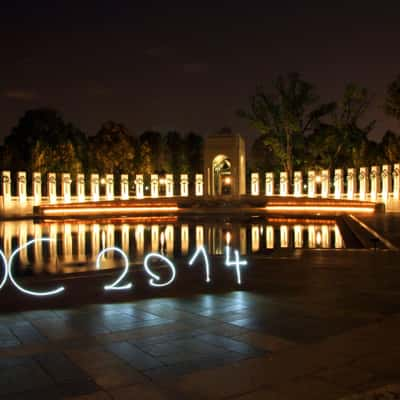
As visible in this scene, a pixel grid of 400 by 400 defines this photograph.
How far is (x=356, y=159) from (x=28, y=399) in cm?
4235

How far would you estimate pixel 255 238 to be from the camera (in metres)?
19.4

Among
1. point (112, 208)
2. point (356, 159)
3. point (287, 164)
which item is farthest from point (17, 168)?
point (356, 159)

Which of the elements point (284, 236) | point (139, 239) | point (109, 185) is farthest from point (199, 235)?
point (109, 185)

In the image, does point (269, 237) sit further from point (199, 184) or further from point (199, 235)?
point (199, 184)

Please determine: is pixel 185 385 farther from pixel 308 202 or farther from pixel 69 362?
pixel 308 202

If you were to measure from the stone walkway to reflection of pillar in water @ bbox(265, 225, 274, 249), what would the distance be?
932cm

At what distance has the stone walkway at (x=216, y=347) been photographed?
12.5 feet

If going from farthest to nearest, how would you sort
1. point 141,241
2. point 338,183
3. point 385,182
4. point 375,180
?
point 338,183 → point 375,180 → point 385,182 → point 141,241

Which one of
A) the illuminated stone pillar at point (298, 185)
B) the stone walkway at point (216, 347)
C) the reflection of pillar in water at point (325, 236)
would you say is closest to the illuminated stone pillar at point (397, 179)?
the illuminated stone pillar at point (298, 185)

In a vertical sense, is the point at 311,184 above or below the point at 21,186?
below

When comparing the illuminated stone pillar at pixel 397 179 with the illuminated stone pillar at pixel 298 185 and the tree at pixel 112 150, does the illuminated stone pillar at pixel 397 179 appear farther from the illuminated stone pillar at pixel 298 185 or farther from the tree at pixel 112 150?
the tree at pixel 112 150

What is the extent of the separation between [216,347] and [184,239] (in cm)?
1448

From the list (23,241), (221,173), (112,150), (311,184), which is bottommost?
(23,241)

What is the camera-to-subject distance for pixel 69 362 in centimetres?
449
